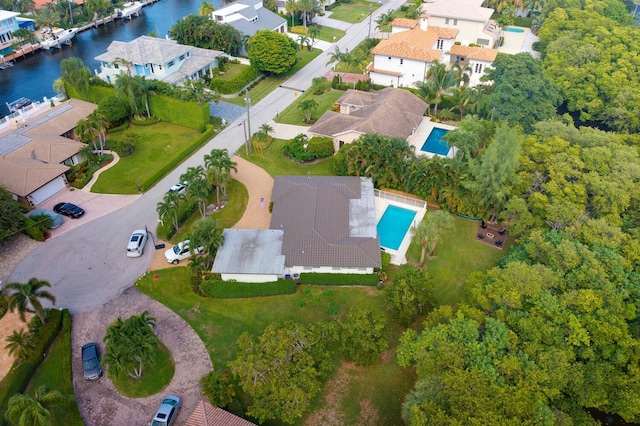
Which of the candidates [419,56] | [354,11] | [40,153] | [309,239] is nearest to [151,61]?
[40,153]

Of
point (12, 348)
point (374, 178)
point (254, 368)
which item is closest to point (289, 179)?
point (374, 178)

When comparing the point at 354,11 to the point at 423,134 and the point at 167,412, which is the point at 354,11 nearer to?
the point at 423,134

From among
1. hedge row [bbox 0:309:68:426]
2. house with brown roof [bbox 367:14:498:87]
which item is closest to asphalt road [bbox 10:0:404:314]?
hedge row [bbox 0:309:68:426]

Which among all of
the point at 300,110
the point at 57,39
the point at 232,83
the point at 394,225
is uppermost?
the point at 57,39

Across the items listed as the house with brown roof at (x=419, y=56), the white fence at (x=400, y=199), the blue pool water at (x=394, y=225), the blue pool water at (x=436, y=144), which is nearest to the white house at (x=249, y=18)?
the house with brown roof at (x=419, y=56)

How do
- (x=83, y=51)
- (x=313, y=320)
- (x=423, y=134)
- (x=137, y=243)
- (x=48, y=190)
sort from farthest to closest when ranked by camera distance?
1. (x=83, y=51)
2. (x=423, y=134)
3. (x=48, y=190)
4. (x=137, y=243)
5. (x=313, y=320)

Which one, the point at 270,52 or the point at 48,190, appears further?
the point at 270,52

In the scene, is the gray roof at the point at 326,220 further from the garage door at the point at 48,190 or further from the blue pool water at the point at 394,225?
the garage door at the point at 48,190

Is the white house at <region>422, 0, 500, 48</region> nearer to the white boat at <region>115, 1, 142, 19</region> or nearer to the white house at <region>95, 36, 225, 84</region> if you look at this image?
the white house at <region>95, 36, 225, 84</region>
